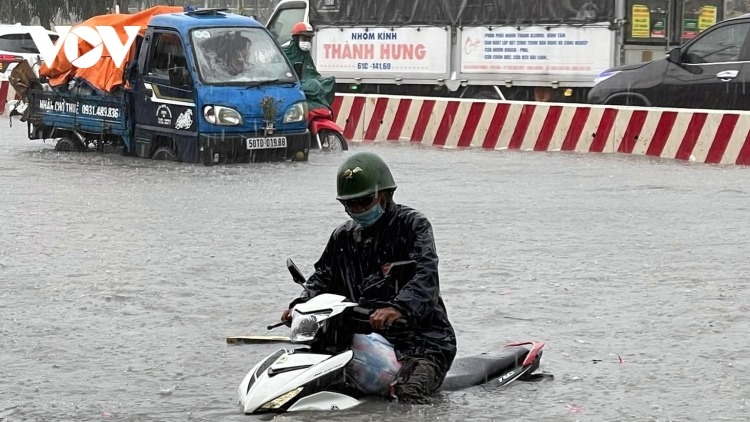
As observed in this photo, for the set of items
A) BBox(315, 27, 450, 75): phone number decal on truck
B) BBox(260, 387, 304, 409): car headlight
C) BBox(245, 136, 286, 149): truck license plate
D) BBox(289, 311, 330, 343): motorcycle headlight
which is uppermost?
BBox(289, 311, 330, 343): motorcycle headlight

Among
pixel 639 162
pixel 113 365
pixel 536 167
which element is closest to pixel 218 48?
pixel 536 167

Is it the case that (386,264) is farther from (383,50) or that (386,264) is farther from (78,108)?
(383,50)

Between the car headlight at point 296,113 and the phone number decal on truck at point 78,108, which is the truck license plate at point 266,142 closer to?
the car headlight at point 296,113

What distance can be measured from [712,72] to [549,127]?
2364mm

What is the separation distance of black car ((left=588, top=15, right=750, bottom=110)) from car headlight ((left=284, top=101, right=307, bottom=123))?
506cm

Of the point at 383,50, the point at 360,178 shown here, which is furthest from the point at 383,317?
the point at 383,50

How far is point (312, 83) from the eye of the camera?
19688mm

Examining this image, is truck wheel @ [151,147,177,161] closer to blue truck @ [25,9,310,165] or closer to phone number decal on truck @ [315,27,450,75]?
blue truck @ [25,9,310,165]

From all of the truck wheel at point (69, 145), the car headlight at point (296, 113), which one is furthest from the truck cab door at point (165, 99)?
the truck wheel at point (69, 145)

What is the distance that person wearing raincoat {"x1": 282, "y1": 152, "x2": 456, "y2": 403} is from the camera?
20.1 ft

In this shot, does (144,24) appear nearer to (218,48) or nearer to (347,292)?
(218,48)

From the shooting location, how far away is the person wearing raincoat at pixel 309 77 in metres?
19.7

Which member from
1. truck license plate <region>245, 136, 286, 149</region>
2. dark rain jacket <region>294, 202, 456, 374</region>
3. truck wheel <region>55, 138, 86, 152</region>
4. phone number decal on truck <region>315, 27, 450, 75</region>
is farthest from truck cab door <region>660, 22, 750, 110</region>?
dark rain jacket <region>294, 202, 456, 374</region>

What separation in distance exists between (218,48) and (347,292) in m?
12.2
